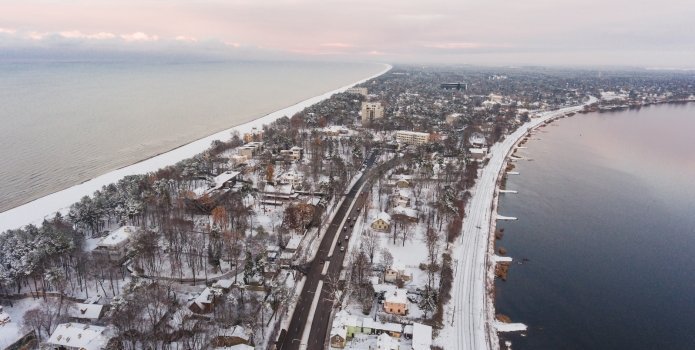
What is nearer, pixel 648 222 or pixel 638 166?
pixel 648 222

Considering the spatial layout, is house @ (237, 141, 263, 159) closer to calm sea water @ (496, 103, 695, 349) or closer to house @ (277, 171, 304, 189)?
house @ (277, 171, 304, 189)

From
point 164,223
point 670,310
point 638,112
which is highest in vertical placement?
point 638,112

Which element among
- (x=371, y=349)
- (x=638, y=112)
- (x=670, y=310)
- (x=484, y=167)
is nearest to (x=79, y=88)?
(x=484, y=167)

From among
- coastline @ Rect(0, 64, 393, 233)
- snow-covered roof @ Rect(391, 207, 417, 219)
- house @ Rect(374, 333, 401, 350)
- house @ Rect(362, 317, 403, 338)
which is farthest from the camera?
snow-covered roof @ Rect(391, 207, 417, 219)

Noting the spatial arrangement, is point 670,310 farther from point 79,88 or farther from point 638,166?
point 79,88

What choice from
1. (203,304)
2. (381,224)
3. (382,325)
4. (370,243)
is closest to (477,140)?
(381,224)

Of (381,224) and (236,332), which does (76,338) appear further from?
(381,224)

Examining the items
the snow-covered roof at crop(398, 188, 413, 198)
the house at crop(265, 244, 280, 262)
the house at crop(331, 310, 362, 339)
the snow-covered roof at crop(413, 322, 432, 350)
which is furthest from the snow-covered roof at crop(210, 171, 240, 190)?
the snow-covered roof at crop(413, 322, 432, 350)
